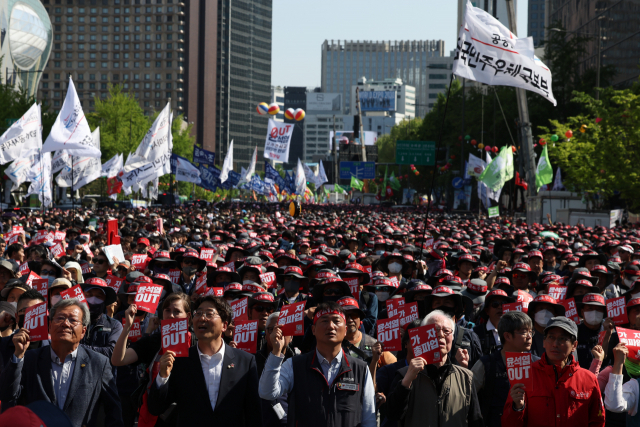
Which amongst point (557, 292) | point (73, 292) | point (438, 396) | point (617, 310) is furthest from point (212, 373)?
point (557, 292)

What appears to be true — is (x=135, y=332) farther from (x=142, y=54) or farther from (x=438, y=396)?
(x=142, y=54)

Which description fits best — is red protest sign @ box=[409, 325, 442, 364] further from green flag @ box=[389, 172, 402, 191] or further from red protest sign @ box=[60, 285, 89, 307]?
green flag @ box=[389, 172, 402, 191]

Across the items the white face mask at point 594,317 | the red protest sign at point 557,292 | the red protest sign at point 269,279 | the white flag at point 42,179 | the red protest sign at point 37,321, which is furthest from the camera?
the white flag at point 42,179

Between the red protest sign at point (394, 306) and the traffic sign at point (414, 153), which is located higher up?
the traffic sign at point (414, 153)

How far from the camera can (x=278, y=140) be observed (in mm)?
43031

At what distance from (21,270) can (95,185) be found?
7279 centimetres

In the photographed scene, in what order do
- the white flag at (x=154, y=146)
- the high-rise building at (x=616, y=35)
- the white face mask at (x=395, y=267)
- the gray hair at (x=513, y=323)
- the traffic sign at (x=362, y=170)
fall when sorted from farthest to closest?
the traffic sign at (x=362, y=170) → the high-rise building at (x=616, y=35) → the white flag at (x=154, y=146) → the white face mask at (x=395, y=267) → the gray hair at (x=513, y=323)

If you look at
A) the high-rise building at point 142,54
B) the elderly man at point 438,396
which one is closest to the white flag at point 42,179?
the elderly man at point 438,396

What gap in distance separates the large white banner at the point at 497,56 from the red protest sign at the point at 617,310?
8.14 m

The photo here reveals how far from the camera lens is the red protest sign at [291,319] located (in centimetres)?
609

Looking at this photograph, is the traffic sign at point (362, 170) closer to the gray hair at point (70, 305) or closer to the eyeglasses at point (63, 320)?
the gray hair at point (70, 305)

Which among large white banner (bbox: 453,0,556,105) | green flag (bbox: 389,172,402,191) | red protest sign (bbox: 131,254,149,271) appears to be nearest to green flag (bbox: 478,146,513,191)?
large white banner (bbox: 453,0,556,105)

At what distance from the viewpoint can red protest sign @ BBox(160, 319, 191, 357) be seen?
198 inches

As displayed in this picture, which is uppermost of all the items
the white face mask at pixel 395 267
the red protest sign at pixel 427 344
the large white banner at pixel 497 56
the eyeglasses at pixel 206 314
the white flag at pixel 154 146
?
the large white banner at pixel 497 56
